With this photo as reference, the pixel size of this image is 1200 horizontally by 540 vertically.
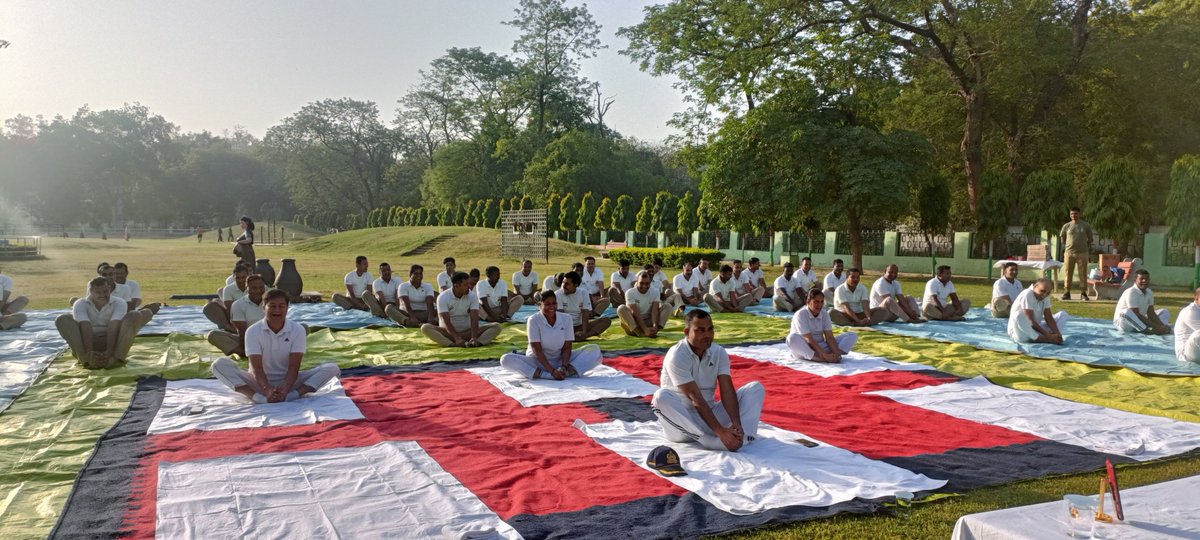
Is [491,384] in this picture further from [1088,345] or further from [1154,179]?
[1154,179]

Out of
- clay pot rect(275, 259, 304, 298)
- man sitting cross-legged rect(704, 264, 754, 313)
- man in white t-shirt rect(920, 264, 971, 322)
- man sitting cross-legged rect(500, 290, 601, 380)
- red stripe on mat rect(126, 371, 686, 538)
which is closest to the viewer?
red stripe on mat rect(126, 371, 686, 538)

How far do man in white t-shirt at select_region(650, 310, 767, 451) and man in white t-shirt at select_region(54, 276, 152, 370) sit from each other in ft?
21.2

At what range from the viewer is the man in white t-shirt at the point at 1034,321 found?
428 inches

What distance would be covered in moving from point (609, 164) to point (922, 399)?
46.8 metres

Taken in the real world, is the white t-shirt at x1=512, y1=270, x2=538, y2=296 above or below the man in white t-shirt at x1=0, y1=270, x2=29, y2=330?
above

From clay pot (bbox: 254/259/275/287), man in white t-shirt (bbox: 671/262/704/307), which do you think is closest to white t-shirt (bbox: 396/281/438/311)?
clay pot (bbox: 254/259/275/287)

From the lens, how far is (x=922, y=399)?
763cm

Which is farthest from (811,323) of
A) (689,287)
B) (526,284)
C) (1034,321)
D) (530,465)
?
(526,284)

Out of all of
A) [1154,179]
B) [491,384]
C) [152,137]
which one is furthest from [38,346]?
[152,137]

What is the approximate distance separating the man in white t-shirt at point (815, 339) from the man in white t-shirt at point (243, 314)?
20.0ft

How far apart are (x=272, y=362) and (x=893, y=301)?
31.2ft

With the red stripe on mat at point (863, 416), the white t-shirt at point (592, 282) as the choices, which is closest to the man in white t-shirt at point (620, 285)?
the white t-shirt at point (592, 282)

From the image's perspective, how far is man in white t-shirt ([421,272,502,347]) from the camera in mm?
10727

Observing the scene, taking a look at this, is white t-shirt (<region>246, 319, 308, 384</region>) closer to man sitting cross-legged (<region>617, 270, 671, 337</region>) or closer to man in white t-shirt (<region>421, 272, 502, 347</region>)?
man in white t-shirt (<region>421, 272, 502, 347</region>)
